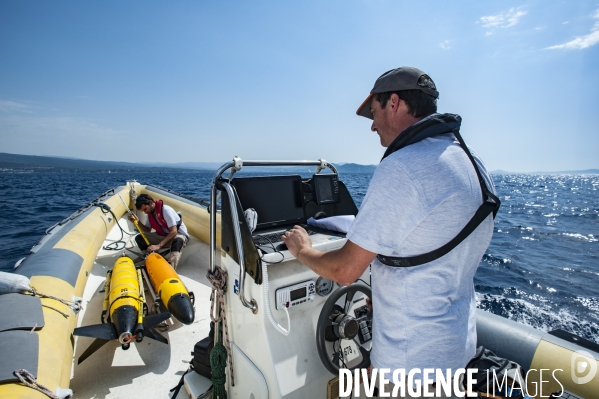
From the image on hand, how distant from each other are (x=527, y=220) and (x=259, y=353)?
45.7 ft

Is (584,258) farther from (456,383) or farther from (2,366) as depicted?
(2,366)

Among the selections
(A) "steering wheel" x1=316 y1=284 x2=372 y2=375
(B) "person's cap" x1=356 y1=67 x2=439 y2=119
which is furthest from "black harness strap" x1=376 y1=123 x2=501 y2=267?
(A) "steering wheel" x1=316 y1=284 x2=372 y2=375

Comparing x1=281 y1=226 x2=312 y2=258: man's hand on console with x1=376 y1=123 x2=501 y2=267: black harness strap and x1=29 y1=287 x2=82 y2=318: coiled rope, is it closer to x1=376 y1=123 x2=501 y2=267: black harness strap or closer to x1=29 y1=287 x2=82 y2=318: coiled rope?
x1=376 y1=123 x2=501 y2=267: black harness strap

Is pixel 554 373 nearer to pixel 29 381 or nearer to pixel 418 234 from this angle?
pixel 418 234

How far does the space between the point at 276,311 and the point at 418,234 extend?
0.87 m

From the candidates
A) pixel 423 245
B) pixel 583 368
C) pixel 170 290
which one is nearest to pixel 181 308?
pixel 170 290

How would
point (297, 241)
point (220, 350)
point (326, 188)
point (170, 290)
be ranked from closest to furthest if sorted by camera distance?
point (297, 241), point (220, 350), point (326, 188), point (170, 290)

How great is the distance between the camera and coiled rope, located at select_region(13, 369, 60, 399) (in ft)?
5.49

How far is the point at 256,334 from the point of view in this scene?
1.59 meters

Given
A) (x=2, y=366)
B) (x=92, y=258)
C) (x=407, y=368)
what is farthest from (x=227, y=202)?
(x=92, y=258)

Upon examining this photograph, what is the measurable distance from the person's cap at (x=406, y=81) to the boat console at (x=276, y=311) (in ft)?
2.86

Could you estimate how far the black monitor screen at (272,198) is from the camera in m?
1.89

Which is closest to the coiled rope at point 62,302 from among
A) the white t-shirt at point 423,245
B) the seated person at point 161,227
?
the seated person at point 161,227

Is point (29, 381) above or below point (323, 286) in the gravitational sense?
below
